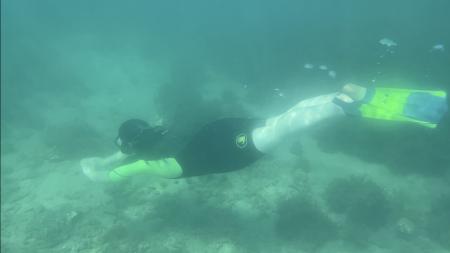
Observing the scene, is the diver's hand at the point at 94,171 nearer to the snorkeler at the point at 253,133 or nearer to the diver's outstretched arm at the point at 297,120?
the snorkeler at the point at 253,133

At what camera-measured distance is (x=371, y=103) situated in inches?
159

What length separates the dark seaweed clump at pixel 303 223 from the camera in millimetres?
6188

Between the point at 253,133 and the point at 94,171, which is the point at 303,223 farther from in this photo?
the point at 94,171

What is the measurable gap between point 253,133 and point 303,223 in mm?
4152

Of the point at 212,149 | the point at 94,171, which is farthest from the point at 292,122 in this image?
the point at 94,171

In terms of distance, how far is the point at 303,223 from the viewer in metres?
6.47

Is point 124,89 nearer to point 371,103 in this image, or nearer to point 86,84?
point 86,84

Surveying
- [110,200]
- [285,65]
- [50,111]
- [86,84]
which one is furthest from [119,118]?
[285,65]

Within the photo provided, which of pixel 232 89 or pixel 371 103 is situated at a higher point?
pixel 232 89

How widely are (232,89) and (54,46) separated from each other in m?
22.5

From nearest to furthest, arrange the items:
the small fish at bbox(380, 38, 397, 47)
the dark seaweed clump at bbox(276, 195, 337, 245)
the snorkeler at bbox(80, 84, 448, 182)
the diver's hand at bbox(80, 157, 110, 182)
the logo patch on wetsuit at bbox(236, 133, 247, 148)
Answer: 1. the snorkeler at bbox(80, 84, 448, 182)
2. the logo patch on wetsuit at bbox(236, 133, 247, 148)
3. the diver's hand at bbox(80, 157, 110, 182)
4. the dark seaweed clump at bbox(276, 195, 337, 245)
5. the small fish at bbox(380, 38, 397, 47)

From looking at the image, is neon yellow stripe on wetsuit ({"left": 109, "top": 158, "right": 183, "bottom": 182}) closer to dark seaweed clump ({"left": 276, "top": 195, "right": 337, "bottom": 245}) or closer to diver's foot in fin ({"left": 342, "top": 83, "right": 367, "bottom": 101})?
diver's foot in fin ({"left": 342, "top": 83, "right": 367, "bottom": 101})

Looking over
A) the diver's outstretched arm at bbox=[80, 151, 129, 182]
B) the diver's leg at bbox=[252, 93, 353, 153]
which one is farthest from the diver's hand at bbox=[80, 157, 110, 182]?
the diver's leg at bbox=[252, 93, 353, 153]

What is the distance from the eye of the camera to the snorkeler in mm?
3865
